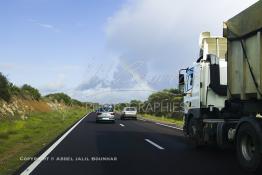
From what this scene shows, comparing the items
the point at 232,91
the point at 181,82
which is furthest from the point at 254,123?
the point at 181,82

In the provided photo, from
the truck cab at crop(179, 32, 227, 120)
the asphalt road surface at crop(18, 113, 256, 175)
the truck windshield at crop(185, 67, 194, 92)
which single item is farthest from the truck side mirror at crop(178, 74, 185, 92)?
the asphalt road surface at crop(18, 113, 256, 175)

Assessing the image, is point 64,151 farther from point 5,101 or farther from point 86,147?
point 5,101

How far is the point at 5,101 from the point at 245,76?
39.6 m

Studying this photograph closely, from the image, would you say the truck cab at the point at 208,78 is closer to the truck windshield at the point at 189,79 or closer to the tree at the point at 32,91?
the truck windshield at the point at 189,79

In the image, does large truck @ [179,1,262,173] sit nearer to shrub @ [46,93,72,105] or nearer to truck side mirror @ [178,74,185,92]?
truck side mirror @ [178,74,185,92]

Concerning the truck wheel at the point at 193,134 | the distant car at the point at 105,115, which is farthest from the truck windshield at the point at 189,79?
the distant car at the point at 105,115

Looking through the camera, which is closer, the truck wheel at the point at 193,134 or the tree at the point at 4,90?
the truck wheel at the point at 193,134

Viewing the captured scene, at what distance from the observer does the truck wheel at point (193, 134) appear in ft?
48.5

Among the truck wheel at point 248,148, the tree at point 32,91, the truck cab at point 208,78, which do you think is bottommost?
the truck wheel at point 248,148

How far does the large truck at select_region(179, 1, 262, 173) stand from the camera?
33.3 ft

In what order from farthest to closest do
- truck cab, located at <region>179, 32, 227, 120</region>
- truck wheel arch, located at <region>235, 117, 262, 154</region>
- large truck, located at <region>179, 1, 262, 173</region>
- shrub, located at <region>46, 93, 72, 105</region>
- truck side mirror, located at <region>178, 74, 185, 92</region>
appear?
shrub, located at <region>46, 93, 72, 105</region> → truck side mirror, located at <region>178, 74, 185, 92</region> → truck cab, located at <region>179, 32, 227, 120</region> → large truck, located at <region>179, 1, 262, 173</region> → truck wheel arch, located at <region>235, 117, 262, 154</region>

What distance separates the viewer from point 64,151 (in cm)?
1425

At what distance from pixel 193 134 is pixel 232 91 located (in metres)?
3.92

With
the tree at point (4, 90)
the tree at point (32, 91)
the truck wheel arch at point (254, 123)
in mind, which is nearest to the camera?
the truck wheel arch at point (254, 123)
